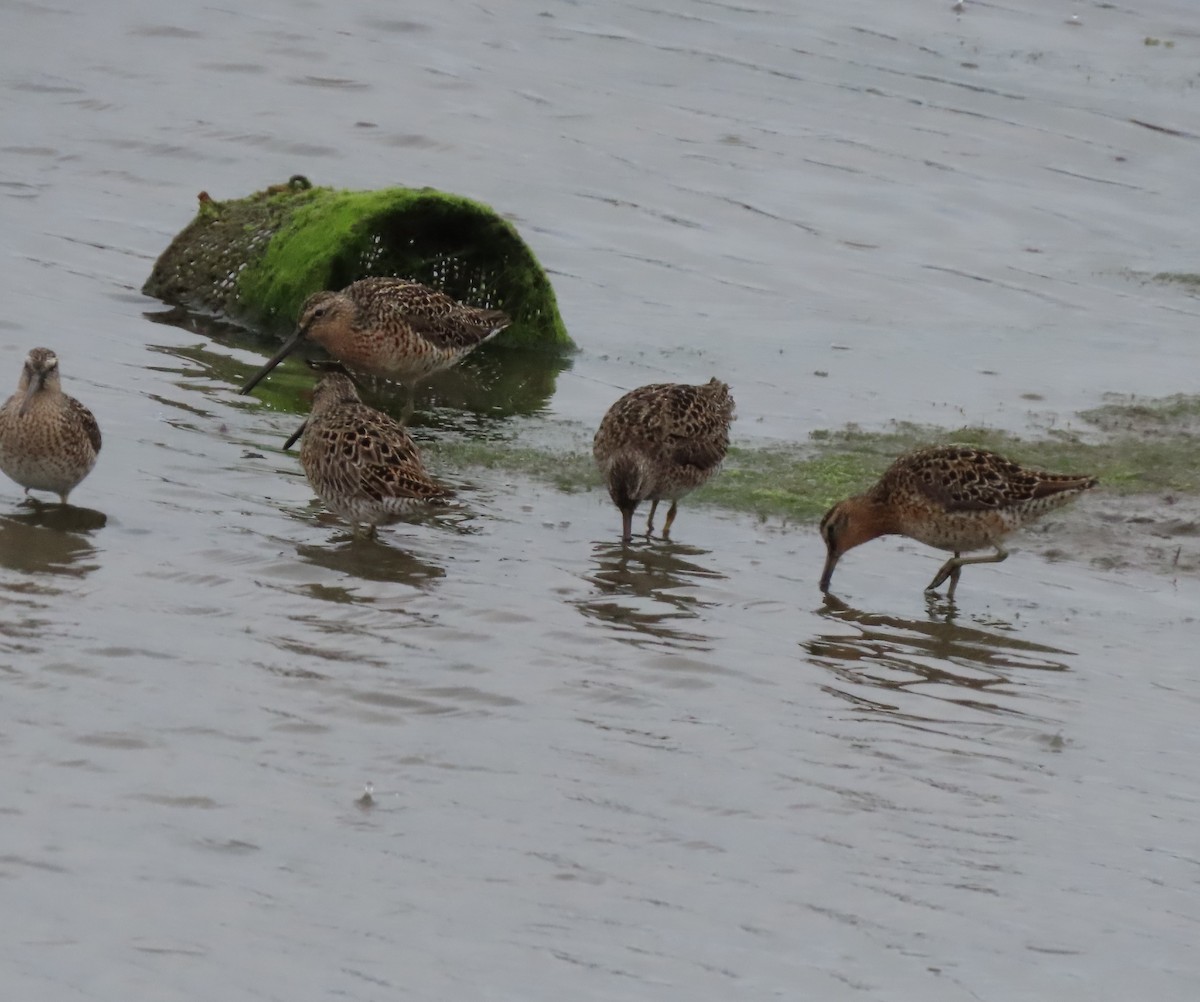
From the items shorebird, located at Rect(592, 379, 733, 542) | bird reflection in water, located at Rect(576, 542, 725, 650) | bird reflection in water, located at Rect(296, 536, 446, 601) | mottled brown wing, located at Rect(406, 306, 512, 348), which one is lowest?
bird reflection in water, located at Rect(296, 536, 446, 601)

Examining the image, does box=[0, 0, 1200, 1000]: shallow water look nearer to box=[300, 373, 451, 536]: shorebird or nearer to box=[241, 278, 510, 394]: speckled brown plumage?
box=[300, 373, 451, 536]: shorebird

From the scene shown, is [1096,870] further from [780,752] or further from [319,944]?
[319,944]

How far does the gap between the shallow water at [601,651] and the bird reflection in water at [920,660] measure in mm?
24

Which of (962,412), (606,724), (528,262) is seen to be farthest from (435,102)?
(606,724)

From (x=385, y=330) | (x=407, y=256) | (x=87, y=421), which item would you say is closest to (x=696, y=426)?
(x=385, y=330)

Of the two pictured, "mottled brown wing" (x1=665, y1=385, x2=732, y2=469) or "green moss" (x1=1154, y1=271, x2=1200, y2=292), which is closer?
"mottled brown wing" (x1=665, y1=385, x2=732, y2=469)

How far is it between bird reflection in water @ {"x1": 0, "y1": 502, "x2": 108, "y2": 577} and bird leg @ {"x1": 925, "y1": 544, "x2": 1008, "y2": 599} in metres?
3.15

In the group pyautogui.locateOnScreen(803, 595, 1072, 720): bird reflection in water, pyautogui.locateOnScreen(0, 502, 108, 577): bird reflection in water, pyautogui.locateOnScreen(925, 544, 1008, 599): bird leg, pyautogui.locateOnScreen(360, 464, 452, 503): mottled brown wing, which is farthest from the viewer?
pyautogui.locateOnScreen(925, 544, 1008, 599): bird leg

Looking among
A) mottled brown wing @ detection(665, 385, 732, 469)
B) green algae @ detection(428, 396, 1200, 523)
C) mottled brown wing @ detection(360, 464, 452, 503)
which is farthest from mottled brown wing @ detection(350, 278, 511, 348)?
mottled brown wing @ detection(360, 464, 452, 503)

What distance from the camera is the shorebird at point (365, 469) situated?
289 inches

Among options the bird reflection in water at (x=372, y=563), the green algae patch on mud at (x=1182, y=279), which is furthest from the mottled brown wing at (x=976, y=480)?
the green algae patch on mud at (x=1182, y=279)

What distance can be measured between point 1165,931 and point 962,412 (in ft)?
17.1

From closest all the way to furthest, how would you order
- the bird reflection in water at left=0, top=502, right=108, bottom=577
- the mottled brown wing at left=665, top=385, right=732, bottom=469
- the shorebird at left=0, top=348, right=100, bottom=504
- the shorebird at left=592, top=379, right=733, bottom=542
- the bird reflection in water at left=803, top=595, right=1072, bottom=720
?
1. the bird reflection in water at left=803, top=595, right=1072, bottom=720
2. the bird reflection in water at left=0, top=502, right=108, bottom=577
3. the shorebird at left=0, top=348, right=100, bottom=504
4. the shorebird at left=592, top=379, right=733, bottom=542
5. the mottled brown wing at left=665, top=385, right=732, bottom=469

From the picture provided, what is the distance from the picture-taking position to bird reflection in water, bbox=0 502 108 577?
6.55 metres
